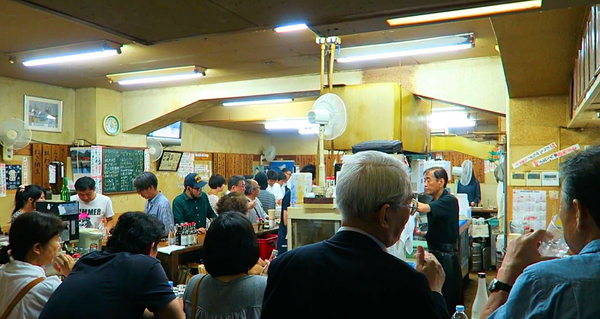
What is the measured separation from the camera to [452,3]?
184 cm

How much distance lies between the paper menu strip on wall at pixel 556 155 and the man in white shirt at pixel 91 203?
4822 millimetres

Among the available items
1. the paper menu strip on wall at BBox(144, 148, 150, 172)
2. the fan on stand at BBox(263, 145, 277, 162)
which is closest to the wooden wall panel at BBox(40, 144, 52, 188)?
the paper menu strip on wall at BBox(144, 148, 150, 172)

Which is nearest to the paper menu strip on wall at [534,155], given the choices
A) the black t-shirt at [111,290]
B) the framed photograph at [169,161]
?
the black t-shirt at [111,290]

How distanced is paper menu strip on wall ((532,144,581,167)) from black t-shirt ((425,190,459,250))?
127 centimetres

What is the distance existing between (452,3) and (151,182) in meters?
4.12

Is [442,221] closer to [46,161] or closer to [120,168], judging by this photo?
[120,168]

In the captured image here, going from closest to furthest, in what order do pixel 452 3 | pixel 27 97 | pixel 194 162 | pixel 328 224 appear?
pixel 452 3, pixel 328 224, pixel 27 97, pixel 194 162

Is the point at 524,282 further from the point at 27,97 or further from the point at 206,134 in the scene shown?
the point at 206,134

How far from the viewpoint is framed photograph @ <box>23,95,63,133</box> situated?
6746mm

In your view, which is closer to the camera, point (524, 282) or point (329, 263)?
point (524, 282)

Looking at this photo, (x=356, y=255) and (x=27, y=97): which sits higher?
(x=27, y=97)

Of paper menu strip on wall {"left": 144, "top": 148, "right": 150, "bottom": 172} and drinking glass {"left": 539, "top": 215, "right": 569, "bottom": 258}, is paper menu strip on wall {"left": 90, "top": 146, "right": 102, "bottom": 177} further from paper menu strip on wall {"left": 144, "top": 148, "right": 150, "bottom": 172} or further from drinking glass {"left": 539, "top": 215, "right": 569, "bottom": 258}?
drinking glass {"left": 539, "top": 215, "right": 569, "bottom": 258}

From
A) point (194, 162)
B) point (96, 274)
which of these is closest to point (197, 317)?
point (96, 274)

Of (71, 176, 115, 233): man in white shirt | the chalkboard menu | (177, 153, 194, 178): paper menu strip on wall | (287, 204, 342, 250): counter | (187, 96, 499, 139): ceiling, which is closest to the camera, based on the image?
(287, 204, 342, 250): counter
